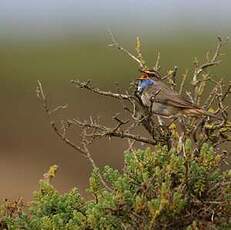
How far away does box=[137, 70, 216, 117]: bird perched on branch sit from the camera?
18.1 ft

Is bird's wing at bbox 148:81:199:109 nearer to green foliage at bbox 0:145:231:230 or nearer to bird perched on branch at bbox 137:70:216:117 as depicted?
bird perched on branch at bbox 137:70:216:117

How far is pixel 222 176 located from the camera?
447 centimetres

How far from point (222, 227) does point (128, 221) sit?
1.24 ft

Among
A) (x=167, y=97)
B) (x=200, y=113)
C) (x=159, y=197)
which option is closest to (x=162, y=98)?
(x=167, y=97)

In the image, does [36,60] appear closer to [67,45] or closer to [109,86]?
[67,45]

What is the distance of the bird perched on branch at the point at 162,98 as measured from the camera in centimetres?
553

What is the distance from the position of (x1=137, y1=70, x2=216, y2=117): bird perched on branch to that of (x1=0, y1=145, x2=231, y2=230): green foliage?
2.86 ft

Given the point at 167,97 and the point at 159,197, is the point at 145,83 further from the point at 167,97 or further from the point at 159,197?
the point at 159,197

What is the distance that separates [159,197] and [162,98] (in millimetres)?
1706

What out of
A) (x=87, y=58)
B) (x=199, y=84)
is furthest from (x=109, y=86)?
(x=199, y=84)

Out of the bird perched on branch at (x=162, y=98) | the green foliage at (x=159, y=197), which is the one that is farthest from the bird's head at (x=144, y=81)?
the green foliage at (x=159, y=197)

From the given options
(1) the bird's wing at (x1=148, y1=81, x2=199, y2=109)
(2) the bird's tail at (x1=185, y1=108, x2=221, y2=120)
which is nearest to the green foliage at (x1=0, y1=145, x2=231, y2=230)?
(2) the bird's tail at (x1=185, y1=108, x2=221, y2=120)

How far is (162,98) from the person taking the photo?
19.2ft

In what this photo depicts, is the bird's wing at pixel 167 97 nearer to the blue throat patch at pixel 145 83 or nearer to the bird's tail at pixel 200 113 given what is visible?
the blue throat patch at pixel 145 83
